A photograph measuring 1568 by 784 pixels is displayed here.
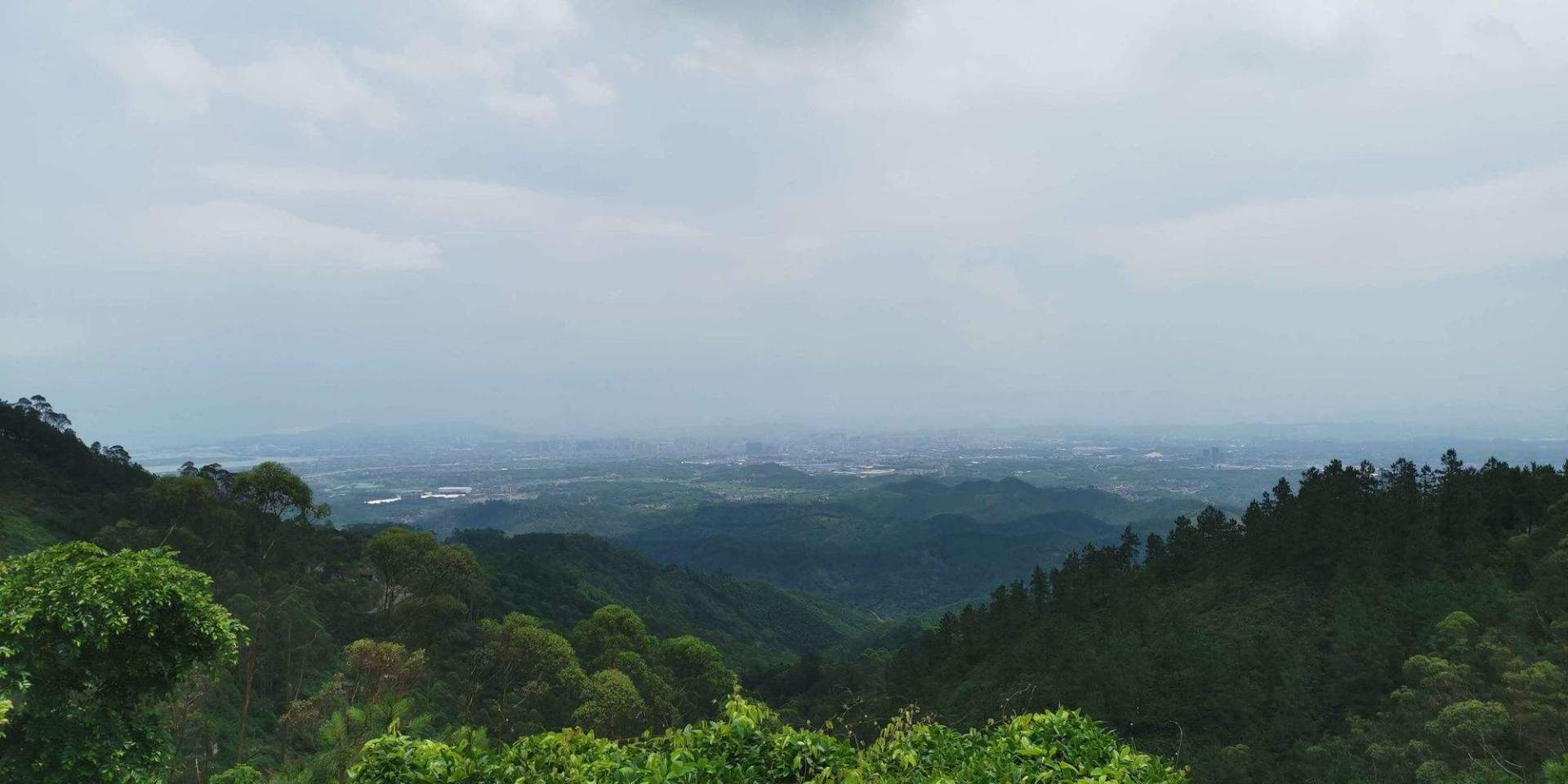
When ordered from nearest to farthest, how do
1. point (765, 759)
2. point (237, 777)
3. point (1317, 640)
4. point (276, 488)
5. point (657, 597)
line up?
point (765, 759) < point (237, 777) < point (1317, 640) < point (276, 488) < point (657, 597)

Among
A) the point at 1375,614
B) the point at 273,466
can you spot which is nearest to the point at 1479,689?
the point at 1375,614

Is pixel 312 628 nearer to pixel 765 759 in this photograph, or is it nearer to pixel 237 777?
pixel 237 777

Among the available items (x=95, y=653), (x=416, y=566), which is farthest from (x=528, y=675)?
(x=95, y=653)

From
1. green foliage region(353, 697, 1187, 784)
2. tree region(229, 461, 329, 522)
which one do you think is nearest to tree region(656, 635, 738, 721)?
tree region(229, 461, 329, 522)

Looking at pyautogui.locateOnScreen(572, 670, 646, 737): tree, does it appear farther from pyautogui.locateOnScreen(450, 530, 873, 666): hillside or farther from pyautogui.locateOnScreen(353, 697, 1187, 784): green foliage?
pyautogui.locateOnScreen(450, 530, 873, 666): hillside

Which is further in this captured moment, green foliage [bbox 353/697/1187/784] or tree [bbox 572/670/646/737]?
tree [bbox 572/670/646/737]

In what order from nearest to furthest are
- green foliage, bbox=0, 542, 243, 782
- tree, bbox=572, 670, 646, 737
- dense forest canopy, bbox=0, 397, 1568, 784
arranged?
dense forest canopy, bbox=0, 397, 1568, 784 < green foliage, bbox=0, 542, 243, 782 < tree, bbox=572, 670, 646, 737
